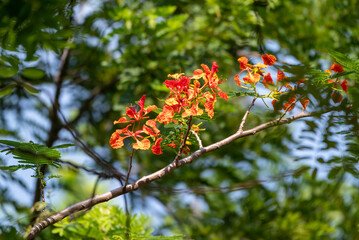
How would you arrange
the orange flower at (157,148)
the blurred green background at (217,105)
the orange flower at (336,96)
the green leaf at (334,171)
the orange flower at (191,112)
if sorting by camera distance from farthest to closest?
the blurred green background at (217,105) < the green leaf at (334,171) < the orange flower at (336,96) < the orange flower at (157,148) < the orange flower at (191,112)

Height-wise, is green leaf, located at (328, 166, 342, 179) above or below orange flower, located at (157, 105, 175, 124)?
above

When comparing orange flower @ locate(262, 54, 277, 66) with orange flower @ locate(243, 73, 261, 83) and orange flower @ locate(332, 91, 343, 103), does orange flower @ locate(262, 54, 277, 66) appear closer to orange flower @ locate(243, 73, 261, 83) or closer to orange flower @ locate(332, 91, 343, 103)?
orange flower @ locate(243, 73, 261, 83)

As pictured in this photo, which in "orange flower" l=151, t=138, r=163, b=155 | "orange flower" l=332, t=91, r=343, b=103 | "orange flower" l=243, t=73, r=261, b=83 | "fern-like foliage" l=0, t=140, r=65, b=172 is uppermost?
"orange flower" l=332, t=91, r=343, b=103

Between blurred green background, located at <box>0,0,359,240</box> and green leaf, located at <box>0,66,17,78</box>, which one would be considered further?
blurred green background, located at <box>0,0,359,240</box>

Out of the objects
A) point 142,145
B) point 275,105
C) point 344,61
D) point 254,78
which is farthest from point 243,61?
point 142,145

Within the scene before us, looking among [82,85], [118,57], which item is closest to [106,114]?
[82,85]

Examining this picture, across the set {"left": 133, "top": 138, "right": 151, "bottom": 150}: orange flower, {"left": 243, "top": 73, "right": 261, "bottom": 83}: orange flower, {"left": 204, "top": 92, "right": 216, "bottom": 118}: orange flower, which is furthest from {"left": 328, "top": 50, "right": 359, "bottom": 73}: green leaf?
{"left": 133, "top": 138, "right": 151, "bottom": 150}: orange flower

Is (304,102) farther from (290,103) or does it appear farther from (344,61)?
(344,61)

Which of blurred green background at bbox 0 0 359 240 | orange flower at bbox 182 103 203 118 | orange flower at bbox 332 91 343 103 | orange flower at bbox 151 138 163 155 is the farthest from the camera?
blurred green background at bbox 0 0 359 240

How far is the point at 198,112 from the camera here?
0.97 meters

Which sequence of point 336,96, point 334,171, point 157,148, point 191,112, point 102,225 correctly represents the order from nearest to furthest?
point 191,112 < point 157,148 < point 336,96 < point 334,171 < point 102,225

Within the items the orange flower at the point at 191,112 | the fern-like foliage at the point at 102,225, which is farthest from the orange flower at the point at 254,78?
the fern-like foliage at the point at 102,225

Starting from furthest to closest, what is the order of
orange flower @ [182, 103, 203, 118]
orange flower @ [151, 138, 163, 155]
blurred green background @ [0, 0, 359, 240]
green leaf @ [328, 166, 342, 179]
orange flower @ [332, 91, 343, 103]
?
blurred green background @ [0, 0, 359, 240], green leaf @ [328, 166, 342, 179], orange flower @ [332, 91, 343, 103], orange flower @ [151, 138, 163, 155], orange flower @ [182, 103, 203, 118]

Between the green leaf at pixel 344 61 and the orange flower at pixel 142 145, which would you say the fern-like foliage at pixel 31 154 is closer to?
the orange flower at pixel 142 145
